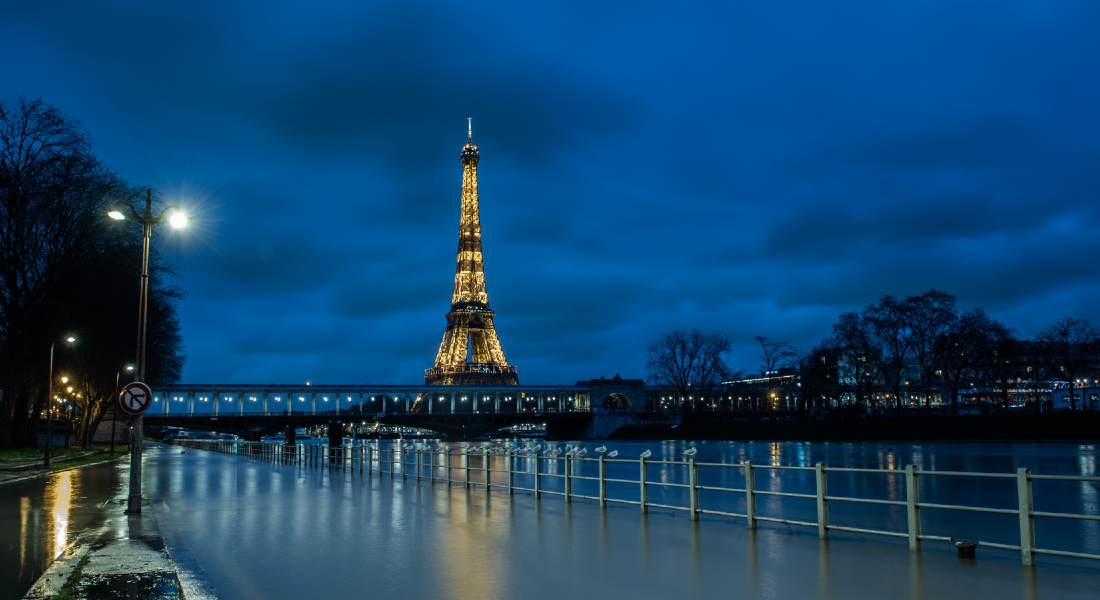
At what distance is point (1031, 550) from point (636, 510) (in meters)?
8.78

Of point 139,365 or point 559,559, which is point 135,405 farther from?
point 559,559

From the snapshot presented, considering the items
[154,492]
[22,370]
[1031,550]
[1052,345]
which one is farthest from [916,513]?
[1052,345]

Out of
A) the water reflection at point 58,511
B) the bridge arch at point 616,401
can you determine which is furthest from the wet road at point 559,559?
the bridge arch at point 616,401

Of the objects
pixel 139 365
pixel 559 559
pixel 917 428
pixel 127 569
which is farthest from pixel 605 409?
pixel 127 569

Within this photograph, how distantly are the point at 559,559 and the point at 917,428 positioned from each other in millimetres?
68288

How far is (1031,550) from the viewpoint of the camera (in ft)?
34.4

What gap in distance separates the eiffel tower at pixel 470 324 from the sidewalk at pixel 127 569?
12137 centimetres

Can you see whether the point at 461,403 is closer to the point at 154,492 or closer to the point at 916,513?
the point at 154,492

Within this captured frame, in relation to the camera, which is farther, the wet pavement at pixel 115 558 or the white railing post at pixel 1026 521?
the white railing post at pixel 1026 521

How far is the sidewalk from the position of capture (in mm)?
8492

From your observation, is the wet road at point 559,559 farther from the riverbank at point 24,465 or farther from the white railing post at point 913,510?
the riverbank at point 24,465

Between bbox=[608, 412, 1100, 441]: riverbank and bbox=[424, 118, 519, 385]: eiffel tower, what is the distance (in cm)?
4350

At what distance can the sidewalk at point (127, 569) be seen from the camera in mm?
8492

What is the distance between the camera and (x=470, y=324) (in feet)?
443
